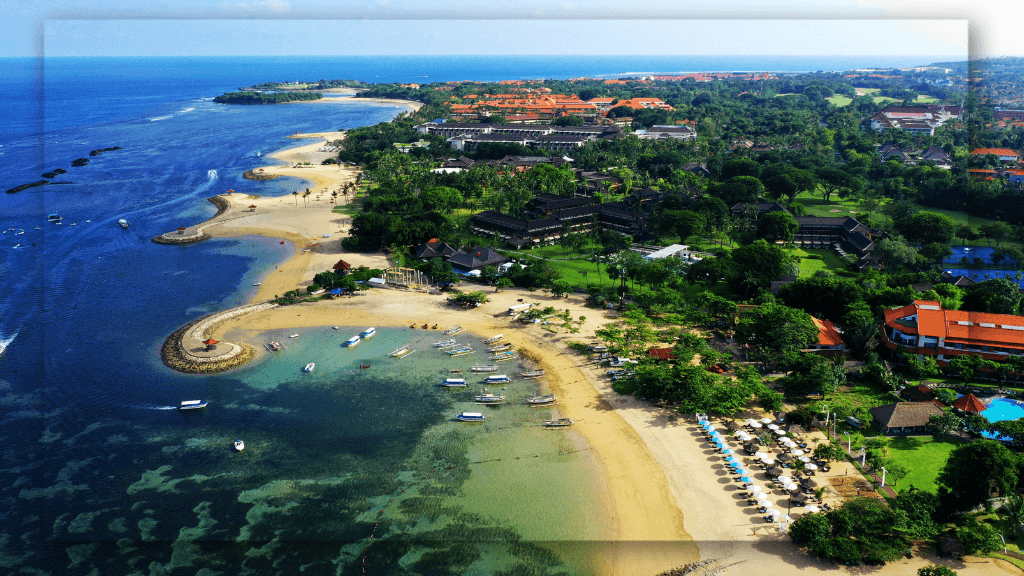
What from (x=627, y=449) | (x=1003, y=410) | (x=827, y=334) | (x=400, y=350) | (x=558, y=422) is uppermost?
(x=827, y=334)

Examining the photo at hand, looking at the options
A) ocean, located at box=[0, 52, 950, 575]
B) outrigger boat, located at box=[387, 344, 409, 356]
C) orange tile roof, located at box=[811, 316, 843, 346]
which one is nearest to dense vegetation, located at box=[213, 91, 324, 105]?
ocean, located at box=[0, 52, 950, 575]

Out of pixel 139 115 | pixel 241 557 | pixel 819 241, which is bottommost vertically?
pixel 241 557

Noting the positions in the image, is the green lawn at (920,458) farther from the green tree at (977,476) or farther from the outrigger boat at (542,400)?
the outrigger boat at (542,400)

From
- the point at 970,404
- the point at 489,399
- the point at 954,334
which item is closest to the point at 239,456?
the point at 489,399

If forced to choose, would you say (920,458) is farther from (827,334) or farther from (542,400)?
(542,400)

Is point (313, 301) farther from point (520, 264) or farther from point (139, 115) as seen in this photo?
point (139, 115)

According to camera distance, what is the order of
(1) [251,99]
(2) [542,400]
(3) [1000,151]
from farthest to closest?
(1) [251,99]
(3) [1000,151]
(2) [542,400]

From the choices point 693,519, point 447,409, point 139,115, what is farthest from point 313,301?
point 139,115
